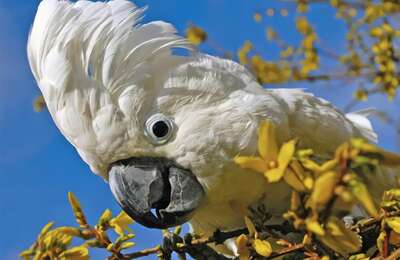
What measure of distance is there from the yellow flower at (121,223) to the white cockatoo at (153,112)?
11 centimetres

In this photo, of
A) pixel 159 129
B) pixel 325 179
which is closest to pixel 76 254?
pixel 159 129

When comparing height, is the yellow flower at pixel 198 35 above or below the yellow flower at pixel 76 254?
above

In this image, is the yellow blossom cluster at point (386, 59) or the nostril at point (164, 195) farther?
the yellow blossom cluster at point (386, 59)

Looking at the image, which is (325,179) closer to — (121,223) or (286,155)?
(286,155)

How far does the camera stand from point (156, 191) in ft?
5.06

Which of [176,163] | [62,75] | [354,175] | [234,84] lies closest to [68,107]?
[62,75]

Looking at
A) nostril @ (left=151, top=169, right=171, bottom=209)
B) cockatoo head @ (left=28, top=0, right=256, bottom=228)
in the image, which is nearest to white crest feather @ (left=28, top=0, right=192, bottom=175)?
cockatoo head @ (left=28, top=0, right=256, bottom=228)

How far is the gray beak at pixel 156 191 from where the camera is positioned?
60.6 inches

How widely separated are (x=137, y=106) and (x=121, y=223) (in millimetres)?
338

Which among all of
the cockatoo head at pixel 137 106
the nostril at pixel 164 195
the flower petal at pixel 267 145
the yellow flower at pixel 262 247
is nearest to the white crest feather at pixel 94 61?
the cockatoo head at pixel 137 106

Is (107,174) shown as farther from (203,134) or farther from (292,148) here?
(292,148)

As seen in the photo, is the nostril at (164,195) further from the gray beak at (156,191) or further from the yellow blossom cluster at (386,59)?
the yellow blossom cluster at (386,59)

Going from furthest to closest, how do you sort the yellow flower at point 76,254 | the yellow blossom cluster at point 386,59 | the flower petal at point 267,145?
the yellow blossom cluster at point 386,59, the yellow flower at point 76,254, the flower petal at point 267,145

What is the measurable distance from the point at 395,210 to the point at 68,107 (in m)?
0.87
